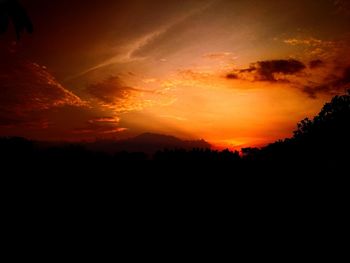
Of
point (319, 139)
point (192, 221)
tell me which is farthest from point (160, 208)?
point (319, 139)

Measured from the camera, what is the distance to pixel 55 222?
52.5ft

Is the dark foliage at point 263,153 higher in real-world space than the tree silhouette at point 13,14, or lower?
lower

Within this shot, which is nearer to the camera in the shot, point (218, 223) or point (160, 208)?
point (218, 223)

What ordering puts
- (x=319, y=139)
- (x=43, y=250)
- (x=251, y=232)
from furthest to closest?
(x=319, y=139)
(x=251, y=232)
(x=43, y=250)

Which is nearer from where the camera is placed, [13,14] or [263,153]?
[13,14]

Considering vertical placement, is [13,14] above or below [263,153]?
above

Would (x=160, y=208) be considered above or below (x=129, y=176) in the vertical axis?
below

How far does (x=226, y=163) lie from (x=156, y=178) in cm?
714

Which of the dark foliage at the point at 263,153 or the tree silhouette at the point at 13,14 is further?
the dark foliage at the point at 263,153

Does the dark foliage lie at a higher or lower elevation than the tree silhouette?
lower

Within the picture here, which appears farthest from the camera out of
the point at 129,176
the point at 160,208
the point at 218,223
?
the point at 129,176

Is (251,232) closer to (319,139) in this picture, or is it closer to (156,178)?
(156,178)

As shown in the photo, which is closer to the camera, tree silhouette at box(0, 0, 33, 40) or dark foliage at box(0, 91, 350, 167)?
tree silhouette at box(0, 0, 33, 40)

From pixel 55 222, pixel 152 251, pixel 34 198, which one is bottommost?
pixel 152 251
